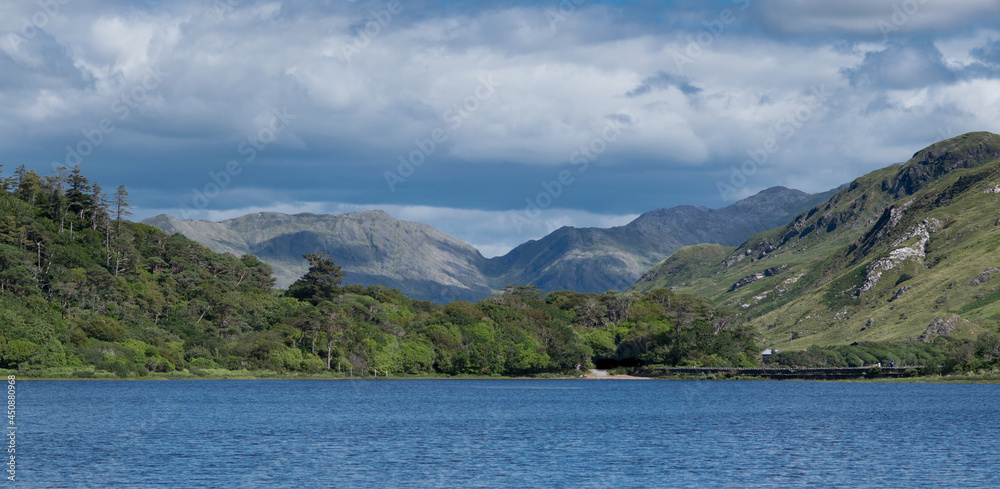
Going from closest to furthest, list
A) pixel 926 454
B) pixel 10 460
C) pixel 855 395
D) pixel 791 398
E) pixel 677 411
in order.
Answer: pixel 10 460 < pixel 926 454 < pixel 677 411 < pixel 791 398 < pixel 855 395

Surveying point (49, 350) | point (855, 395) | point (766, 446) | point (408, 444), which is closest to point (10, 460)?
point (408, 444)

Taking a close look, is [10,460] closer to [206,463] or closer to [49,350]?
[206,463]

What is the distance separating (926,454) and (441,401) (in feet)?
298

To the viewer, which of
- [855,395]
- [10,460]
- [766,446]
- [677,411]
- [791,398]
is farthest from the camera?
[855,395]

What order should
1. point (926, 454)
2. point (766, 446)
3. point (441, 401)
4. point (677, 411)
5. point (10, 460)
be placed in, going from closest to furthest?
point (10, 460), point (926, 454), point (766, 446), point (677, 411), point (441, 401)

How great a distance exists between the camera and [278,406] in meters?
139

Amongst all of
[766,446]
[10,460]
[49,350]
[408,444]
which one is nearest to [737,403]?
[766,446]

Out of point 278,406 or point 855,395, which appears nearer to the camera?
point 278,406

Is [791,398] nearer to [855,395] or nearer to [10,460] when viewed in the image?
[855,395]

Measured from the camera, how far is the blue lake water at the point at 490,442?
2621 inches

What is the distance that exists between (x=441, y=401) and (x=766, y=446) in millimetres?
79482

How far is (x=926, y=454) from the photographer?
265 ft

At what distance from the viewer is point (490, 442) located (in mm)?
89875

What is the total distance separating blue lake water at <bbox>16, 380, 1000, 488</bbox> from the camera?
6656cm
